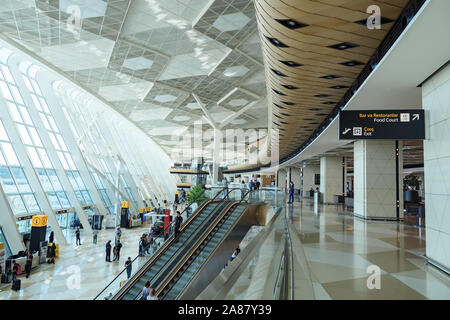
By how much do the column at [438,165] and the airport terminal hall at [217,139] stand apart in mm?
41

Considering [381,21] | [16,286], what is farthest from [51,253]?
[381,21]

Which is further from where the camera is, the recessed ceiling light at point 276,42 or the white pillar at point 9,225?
the white pillar at point 9,225

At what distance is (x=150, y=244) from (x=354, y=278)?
879 cm

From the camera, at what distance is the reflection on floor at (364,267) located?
162 inches

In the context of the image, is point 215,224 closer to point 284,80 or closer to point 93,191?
point 284,80

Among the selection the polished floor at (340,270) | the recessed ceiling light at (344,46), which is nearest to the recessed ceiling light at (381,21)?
the recessed ceiling light at (344,46)

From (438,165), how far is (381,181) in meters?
8.20

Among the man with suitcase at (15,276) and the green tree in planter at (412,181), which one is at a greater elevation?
the green tree in planter at (412,181)

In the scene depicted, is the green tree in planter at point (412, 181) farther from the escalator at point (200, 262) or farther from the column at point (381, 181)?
the escalator at point (200, 262)

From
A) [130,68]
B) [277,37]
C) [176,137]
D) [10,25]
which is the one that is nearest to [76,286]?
[277,37]

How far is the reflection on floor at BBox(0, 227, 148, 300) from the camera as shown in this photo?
971 cm

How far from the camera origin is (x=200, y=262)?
1146 centimetres

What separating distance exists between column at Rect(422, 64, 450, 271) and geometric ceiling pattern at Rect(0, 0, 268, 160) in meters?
8.28

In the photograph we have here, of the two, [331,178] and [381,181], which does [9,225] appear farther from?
[331,178]
